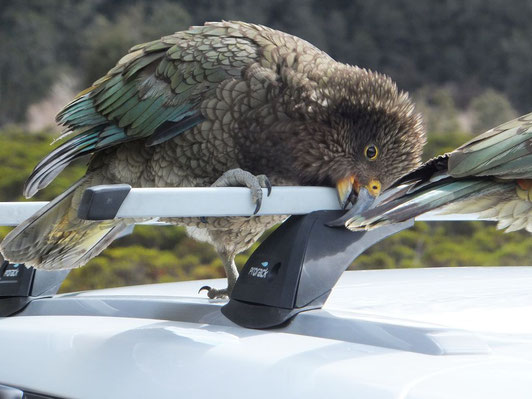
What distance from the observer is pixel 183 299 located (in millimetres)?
1461

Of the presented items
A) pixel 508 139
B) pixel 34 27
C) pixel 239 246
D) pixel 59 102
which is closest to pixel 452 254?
pixel 239 246

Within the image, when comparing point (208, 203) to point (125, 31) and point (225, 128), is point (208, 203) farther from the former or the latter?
point (125, 31)

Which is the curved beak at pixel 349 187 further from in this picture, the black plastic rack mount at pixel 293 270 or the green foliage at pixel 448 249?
the green foliage at pixel 448 249

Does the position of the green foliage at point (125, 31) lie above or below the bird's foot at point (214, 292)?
above

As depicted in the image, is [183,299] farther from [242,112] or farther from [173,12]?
[173,12]

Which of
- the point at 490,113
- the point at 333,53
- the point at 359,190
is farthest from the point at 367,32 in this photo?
the point at 359,190

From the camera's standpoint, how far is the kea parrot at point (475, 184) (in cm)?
147

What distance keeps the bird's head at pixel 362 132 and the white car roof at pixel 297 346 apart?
60cm

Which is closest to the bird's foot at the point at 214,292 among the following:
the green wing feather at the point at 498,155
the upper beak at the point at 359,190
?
the upper beak at the point at 359,190

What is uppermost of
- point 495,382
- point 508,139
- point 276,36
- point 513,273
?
point 276,36

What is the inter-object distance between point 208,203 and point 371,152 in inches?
43.2

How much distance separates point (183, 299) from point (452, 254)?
5934 millimetres

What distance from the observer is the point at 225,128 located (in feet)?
7.38

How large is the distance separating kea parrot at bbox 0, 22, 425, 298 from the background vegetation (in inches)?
161
